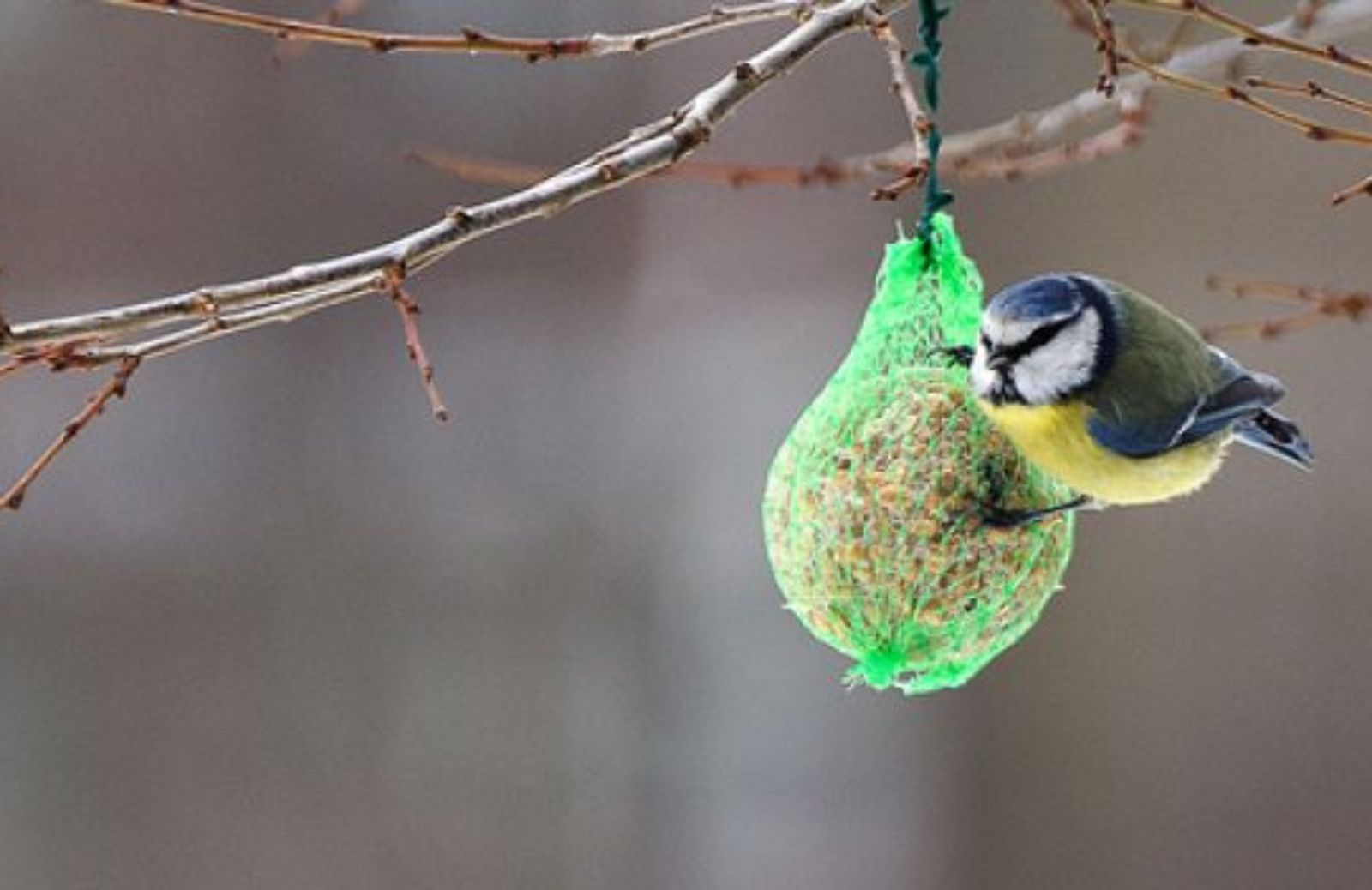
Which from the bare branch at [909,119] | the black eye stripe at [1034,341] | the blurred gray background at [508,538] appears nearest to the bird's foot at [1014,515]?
the black eye stripe at [1034,341]

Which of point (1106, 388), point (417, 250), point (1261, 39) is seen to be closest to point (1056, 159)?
point (1106, 388)

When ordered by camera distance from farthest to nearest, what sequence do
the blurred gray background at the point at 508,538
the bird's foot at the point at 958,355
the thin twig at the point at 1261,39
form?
1. the blurred gray background at the point at 508,538
2. the bird's foot at the point at 958,355
3. the thin twig at the point at 1261,39

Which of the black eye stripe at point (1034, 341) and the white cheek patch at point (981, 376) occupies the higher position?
the black eye stripe at point (1034, 341)

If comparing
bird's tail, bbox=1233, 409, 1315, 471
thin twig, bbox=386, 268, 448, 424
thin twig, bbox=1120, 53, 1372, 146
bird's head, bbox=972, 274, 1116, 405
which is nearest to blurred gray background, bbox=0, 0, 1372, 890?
bird's tail, bbox=1233, 409, 1315, 471

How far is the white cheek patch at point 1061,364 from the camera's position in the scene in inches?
61.3

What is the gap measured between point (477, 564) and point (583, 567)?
22cm

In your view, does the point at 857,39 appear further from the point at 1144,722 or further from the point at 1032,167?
the point at 1032,167

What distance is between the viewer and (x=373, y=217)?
12.3ft

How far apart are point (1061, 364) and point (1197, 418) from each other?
0.49ft

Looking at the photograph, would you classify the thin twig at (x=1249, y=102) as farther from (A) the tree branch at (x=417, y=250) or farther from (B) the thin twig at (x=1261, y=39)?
(A) the tree branch at (x=417, y=250)

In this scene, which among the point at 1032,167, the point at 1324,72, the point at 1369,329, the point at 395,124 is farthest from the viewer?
the point at 395,124

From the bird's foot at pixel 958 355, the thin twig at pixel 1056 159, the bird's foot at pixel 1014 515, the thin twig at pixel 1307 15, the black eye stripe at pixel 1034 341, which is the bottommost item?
the bird's foot at pixel 1014 515

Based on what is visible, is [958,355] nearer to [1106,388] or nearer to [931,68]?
[1106,388]

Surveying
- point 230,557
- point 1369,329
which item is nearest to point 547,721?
point 230,557
